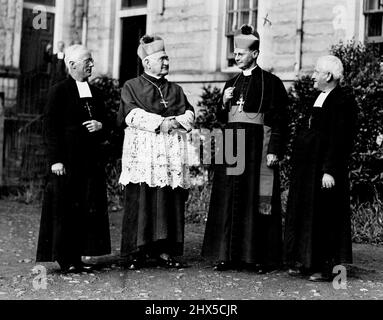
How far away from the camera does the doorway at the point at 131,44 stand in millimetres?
15977

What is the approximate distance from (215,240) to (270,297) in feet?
4.14

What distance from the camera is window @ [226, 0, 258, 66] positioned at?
12.9m

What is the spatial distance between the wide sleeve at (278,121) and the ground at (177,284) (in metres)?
1.11

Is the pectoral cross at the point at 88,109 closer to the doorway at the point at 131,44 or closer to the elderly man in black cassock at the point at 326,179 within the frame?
the elderly man in black cassock at the point at 326,179

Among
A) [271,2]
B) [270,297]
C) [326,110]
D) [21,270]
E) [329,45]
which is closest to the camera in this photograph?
[270,297]

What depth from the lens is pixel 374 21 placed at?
11.3 m

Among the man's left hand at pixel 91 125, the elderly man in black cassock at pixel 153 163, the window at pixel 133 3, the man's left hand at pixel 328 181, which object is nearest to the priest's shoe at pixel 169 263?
the elderly man in black cassock at pixel 153 163

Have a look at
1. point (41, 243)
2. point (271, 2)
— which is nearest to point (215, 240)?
point (41, 243)

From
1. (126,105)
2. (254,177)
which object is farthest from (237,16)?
(254,177)

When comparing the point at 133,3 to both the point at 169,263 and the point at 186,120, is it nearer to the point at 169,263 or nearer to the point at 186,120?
the point at 186,120

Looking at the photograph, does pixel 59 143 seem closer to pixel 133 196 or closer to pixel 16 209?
pixel 133 196

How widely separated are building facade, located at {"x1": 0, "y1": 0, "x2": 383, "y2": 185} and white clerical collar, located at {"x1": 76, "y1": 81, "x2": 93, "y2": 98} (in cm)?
536

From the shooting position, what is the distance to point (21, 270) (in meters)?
7.14

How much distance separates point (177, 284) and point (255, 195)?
1129 mm
